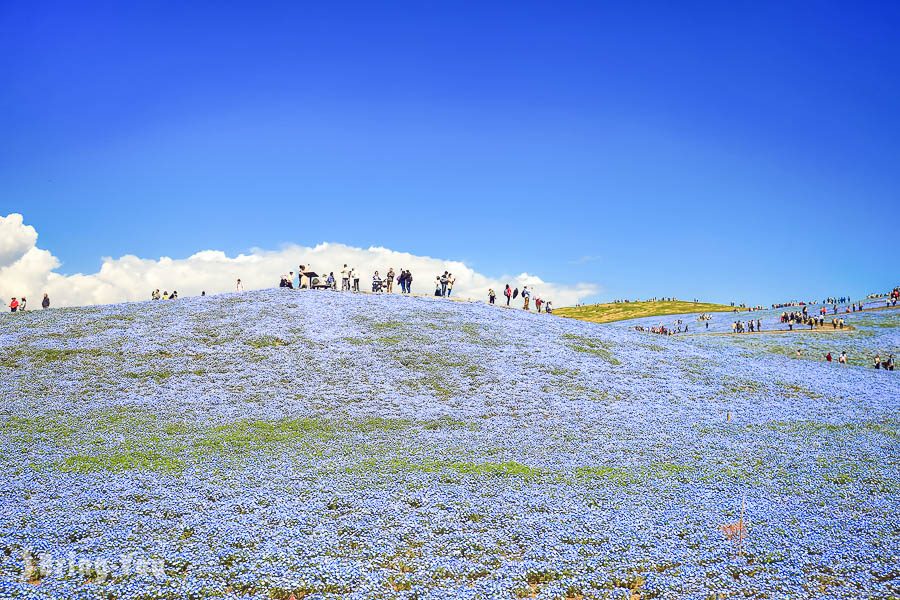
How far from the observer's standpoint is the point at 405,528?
493 inches

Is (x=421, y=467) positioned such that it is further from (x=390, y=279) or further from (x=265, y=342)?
(x=390, y=279)

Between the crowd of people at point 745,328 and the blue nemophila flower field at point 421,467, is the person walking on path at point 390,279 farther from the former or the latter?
the crowd of people at point 745,328

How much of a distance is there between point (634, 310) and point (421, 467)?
8565 centimetres

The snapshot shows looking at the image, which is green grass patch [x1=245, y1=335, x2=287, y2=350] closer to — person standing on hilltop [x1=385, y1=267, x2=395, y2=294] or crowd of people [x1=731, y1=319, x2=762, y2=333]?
person standing on hilltop [x1=385, y1=267, x2=395, y2=294]

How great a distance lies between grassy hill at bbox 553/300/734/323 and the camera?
→ 88863 mm

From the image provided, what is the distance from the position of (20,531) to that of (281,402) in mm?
11064

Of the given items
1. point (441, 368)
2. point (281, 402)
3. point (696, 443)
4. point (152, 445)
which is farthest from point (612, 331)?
point (152, 445)

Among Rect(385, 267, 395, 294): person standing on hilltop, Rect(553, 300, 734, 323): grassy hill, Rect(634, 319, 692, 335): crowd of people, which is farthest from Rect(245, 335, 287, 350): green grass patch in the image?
Rect(553, 300, 734, 323): grassy hill

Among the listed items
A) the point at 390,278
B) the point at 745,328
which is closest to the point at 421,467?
the point at 390,278

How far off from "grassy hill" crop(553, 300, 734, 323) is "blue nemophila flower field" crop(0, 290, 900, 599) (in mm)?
56070

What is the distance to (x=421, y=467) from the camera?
53.8 feet

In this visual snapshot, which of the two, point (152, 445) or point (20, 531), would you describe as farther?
point (152, 445)

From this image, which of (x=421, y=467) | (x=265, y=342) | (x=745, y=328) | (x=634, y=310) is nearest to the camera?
(x=421, y=467)

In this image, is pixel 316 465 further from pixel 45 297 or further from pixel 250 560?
pixel 45 297
